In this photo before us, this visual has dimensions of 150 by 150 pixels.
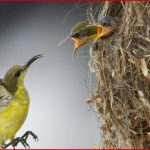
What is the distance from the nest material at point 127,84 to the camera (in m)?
2.48

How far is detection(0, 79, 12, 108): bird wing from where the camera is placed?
264 cm

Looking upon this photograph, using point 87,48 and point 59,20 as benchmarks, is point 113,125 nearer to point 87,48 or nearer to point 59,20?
point 87,48

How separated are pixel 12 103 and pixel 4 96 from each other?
0.13 ft

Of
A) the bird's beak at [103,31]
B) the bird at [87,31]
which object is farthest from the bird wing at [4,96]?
the bird's beak at [103,31]

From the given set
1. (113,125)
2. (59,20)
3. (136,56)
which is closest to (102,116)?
(113,125)

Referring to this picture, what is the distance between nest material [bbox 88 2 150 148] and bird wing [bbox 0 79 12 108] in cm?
29

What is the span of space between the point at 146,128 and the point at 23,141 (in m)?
0.42

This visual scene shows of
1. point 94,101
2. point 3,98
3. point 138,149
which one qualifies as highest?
point 3,98

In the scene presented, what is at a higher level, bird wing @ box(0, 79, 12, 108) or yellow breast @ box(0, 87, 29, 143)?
bird wing @ box(0, 79, 12, 108)

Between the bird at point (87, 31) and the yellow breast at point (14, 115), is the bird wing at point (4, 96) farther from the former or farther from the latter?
the bird at point (87, 31)

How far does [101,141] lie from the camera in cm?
266

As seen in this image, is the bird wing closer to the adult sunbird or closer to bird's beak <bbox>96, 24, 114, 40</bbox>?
the adult sunbird

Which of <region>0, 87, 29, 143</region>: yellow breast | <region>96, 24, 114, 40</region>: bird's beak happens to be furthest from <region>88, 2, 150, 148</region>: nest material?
<region>0, 87, 29, 143</region>: yellow breast

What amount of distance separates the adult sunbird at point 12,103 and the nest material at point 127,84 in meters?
0.25
